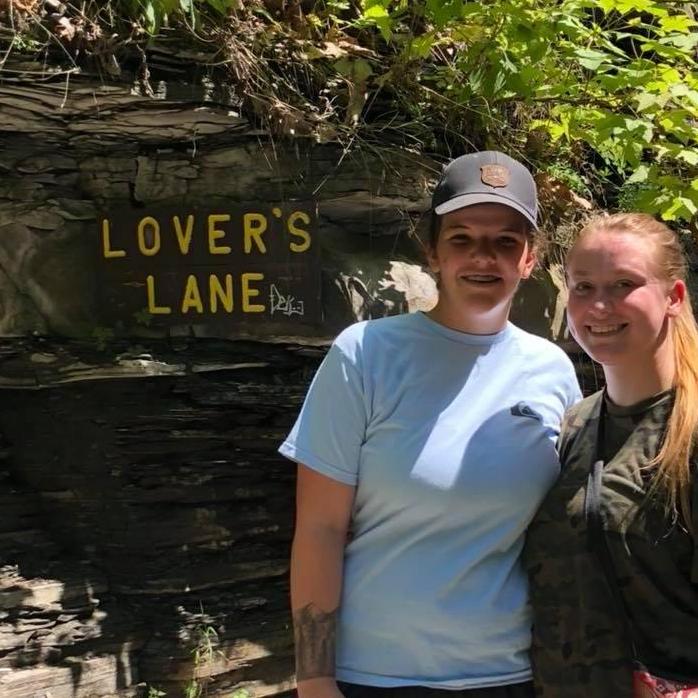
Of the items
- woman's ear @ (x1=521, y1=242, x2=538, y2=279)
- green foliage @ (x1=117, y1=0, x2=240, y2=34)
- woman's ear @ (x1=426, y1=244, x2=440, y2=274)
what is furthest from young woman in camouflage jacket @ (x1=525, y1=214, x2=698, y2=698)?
green foliage @ (x1=117, y1=0, x2=240, y2=34)

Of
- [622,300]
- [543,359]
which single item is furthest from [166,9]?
[622,300]

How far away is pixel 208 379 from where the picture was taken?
149 inches

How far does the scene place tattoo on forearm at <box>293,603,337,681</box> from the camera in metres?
1.80

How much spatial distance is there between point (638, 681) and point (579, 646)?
134mm

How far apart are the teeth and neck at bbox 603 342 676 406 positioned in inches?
3.1

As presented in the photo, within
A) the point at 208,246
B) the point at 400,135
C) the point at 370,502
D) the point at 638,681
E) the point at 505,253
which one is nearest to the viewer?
the point at 638,681

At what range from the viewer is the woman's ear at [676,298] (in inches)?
72.1

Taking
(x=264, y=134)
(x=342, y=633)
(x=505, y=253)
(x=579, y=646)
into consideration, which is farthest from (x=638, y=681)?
(x=264, y=134)

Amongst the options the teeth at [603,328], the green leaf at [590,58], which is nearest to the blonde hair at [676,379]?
the teeth at [603,328]

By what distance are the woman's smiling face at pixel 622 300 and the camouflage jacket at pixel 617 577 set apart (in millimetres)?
151

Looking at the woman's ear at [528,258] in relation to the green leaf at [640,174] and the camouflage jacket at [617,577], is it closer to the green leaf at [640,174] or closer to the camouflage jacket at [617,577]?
the camouflage jacket at [617,577]

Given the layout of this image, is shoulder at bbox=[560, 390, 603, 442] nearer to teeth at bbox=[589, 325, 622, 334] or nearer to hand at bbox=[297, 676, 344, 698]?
teeth at bbox=[589, 325, 622, 334]

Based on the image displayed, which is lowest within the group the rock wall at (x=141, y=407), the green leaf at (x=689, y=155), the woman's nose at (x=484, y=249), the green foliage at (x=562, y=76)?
the rock wall at (x=141, y=407)

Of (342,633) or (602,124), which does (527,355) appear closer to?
(342,633)
